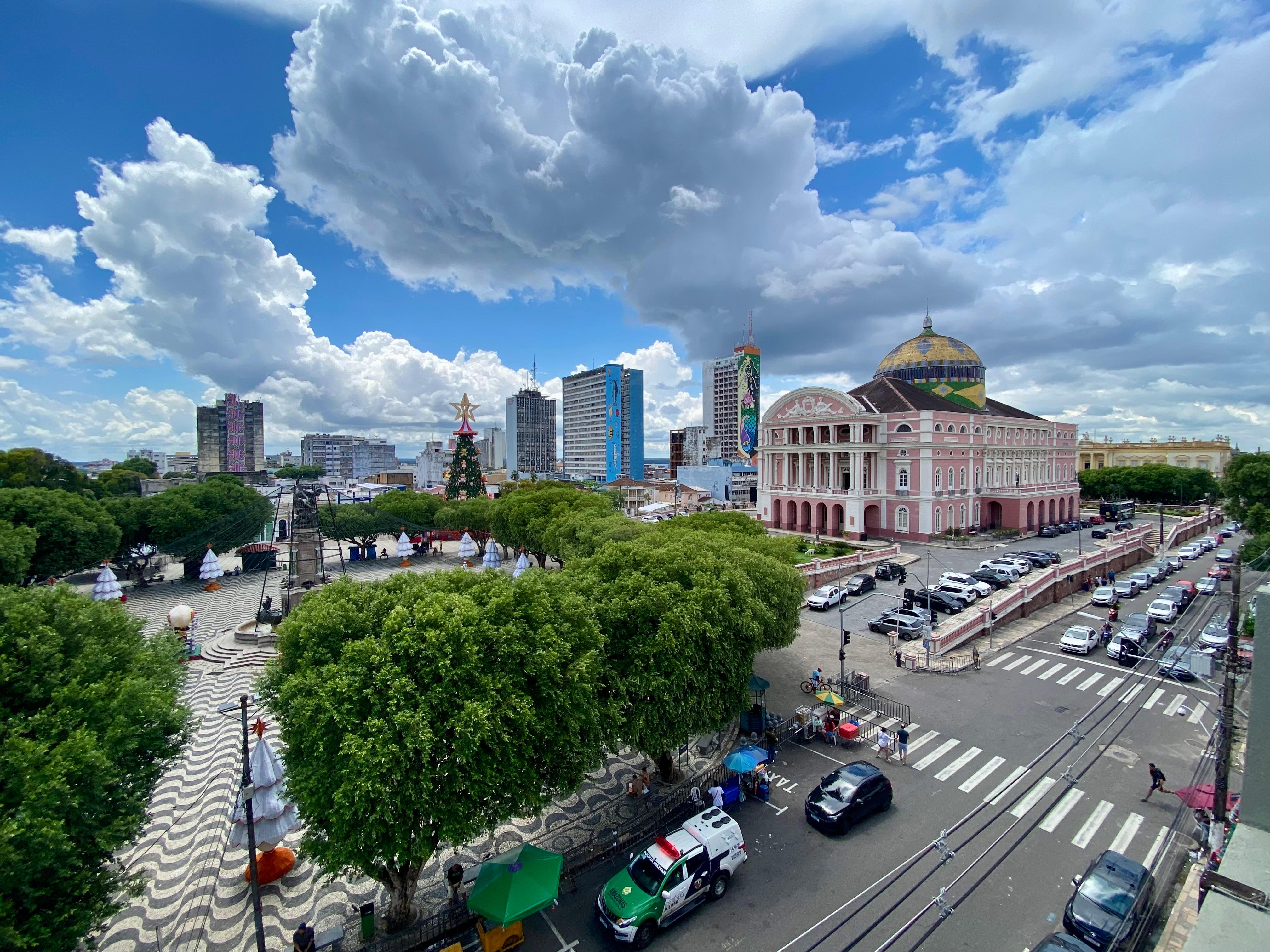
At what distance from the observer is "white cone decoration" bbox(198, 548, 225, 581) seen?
4016 cm

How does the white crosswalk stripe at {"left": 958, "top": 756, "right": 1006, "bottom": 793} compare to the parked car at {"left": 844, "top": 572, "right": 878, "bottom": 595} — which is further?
the parked car at {"left": 844, "top": 572, "right": 878, "bottom": 595}

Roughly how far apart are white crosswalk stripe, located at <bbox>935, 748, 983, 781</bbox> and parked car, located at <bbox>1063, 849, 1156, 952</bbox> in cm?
465

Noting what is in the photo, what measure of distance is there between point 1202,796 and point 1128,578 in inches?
1278

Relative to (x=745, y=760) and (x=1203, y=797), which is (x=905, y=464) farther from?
(x=745, y=760)

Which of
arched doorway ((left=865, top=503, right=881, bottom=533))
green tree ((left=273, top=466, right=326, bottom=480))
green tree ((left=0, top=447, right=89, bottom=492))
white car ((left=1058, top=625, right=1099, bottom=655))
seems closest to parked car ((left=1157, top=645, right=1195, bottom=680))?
white car ((left=1058, top=625, right=1099, bottom=655))

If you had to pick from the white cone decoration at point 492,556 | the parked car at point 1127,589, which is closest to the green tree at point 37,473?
the white cone decoration at point 492,556

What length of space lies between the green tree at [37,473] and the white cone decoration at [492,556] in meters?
41.0

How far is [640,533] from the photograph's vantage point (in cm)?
2783

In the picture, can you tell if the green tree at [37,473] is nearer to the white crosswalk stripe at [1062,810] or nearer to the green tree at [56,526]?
the green tree at [56,526]

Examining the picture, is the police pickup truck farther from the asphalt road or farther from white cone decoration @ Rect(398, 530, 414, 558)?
white cone decoration @ Rect(398, 530, 414, 558)

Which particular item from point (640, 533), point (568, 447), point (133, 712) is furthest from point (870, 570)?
point (568, 447)

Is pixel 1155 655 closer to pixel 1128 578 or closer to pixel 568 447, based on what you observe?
pixel 1128 578

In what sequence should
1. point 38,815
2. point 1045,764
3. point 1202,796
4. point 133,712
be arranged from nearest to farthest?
point 38,815
point 133,712
point 1202,796
point 1045,764

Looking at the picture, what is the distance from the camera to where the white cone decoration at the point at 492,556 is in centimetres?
4159
